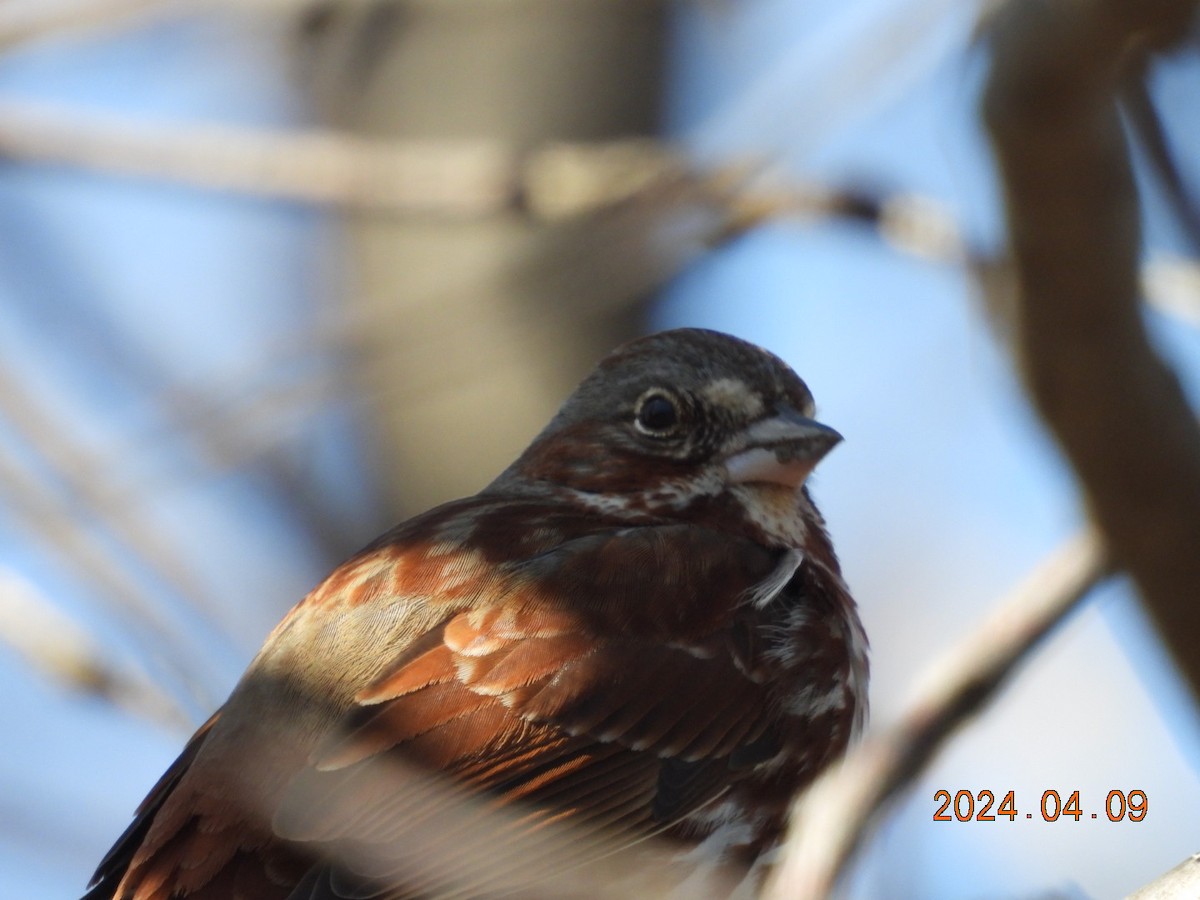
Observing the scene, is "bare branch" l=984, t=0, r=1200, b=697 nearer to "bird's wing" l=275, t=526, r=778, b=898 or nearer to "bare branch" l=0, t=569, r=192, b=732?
"bird's wing" l=275, t=526, r=778, b=898

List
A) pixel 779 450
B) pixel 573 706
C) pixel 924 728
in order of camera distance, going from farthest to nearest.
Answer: pixel 779 450
pixel 573 706
pixel 924 728

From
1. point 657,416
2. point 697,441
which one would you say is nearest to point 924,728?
point 697,441

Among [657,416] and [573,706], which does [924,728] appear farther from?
[657,416]

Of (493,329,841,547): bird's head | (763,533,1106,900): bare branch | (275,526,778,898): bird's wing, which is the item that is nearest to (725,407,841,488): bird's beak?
(493,329,841,547): bird's head

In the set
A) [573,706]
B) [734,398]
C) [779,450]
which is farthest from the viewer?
[734,398]

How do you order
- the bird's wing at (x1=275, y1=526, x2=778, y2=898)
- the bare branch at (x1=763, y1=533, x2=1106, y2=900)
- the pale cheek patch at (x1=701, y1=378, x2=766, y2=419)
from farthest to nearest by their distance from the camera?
the pale cheek patch at (x1=701, y1=378, x2=766, y2=419) < the bird's wing at (x1=275, y1=526, x2=778, y2=898) < the bare branch at (x1=763, y1=533, x2=1106, y2=900)

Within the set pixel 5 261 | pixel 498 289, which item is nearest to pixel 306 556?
pixel 498 289
